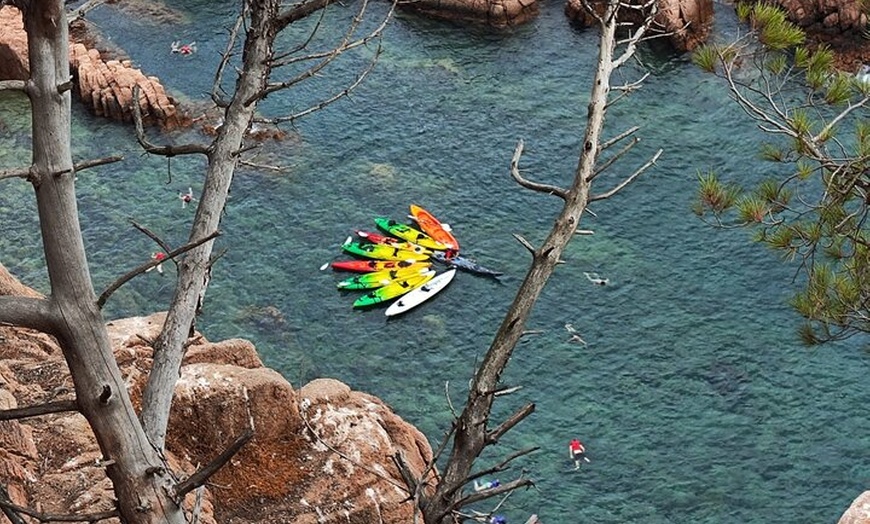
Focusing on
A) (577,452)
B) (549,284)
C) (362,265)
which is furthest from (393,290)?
(577,452)

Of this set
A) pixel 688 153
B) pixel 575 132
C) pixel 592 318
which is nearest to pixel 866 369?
pixel 592 318

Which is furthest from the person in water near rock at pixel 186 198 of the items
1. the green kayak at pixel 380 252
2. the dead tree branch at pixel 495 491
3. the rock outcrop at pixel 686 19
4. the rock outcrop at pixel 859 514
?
the dead tree branch at pixel 495 491

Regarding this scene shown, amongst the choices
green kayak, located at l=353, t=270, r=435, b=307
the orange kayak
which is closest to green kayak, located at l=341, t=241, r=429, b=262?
the orange kayak

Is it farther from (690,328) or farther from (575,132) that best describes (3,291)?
(575,132)

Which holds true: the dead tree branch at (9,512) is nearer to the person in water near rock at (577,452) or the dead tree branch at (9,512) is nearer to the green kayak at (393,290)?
the person in water near rock at (577,452)

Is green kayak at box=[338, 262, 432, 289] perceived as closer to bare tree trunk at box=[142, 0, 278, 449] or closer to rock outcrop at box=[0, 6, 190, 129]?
rock outcrop at box=[0, 6, 190, 129]

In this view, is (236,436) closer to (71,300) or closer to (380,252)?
(71,300)
